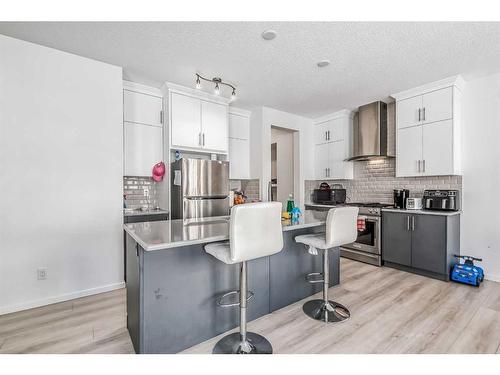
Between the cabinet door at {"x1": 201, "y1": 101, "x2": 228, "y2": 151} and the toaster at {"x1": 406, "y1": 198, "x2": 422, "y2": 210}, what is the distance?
284 cm

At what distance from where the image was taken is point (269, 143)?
461 cm

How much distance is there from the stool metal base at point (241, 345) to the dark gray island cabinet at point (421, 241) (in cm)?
258

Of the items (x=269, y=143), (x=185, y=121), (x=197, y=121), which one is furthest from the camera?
(x=269, y=143)

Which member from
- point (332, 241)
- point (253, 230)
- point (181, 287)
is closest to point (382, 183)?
point (332, 241)

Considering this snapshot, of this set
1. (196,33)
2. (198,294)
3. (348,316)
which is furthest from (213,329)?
(196,33)

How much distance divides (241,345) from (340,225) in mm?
1203

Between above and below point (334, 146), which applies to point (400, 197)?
below

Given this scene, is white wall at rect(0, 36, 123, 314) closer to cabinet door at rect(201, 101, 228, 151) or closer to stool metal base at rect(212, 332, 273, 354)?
cabinet door at rect(201, 101, 228, 151)

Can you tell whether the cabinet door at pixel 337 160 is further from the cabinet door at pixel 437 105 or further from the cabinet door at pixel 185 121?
the cabinet door at pixel 185 121

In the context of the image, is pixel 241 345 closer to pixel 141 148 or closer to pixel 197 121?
pixel 141 148

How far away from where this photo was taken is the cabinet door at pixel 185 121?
11.6 feet

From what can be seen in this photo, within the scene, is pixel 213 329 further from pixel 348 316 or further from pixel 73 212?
pixel 73 212
